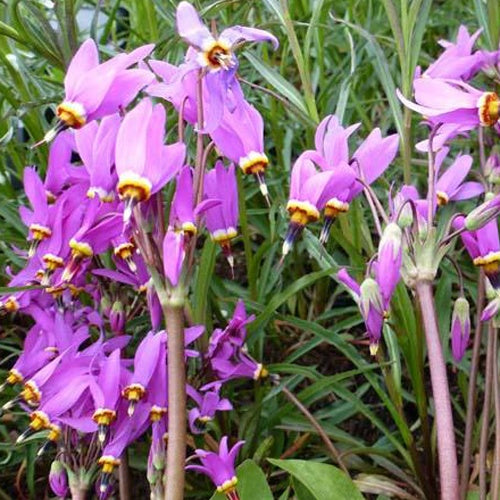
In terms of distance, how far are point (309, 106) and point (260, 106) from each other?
493 millimetres

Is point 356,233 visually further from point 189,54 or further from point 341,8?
point 341,8

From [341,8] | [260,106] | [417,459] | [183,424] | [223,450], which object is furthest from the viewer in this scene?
[341,8]

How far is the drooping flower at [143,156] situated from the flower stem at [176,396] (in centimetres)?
14

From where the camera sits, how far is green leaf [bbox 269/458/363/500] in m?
1.06

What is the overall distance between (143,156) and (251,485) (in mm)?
468

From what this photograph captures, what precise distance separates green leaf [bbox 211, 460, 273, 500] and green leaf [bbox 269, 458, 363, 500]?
0.14 feet

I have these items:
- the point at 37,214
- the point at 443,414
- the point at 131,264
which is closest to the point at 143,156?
the point at 131,264

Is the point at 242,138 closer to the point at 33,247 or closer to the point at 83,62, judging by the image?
the point at 83,62

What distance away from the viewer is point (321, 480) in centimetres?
107

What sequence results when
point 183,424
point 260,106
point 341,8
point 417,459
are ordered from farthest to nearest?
point 341,8 → point 260,106 → point 417,459 → point 183,424

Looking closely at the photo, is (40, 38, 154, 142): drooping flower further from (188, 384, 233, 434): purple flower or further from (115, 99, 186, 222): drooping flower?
(188, 384, 233, 434): purple flower

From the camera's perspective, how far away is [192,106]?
3.34 feet

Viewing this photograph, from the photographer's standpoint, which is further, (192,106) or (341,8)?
(341,8)

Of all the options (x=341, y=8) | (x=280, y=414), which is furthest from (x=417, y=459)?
(x=341, y=8)
